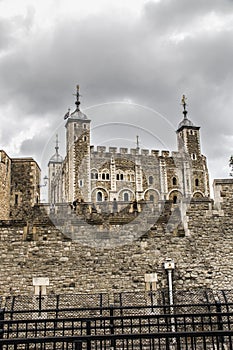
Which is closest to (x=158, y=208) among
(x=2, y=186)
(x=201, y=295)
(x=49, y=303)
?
(x=201, y=295)

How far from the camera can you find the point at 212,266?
11844 millimetres

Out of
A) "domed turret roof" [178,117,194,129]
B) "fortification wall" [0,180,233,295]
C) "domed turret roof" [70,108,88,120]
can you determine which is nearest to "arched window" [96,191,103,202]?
"domed turret roof" [70,108,88,120]

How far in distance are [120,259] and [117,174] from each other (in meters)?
38.3

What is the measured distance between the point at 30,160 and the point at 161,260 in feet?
27.2

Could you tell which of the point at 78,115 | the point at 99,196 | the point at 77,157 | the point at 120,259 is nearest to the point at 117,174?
the point at 99,196

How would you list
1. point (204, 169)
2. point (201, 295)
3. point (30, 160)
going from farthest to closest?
point (204, 169) < point (30, 160) < point (201, 295)

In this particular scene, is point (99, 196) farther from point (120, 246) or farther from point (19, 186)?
point (120, 246)

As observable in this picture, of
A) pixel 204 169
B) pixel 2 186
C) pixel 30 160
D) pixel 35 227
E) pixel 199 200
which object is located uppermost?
pixel 204 169

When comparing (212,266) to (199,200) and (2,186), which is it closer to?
(199,200)

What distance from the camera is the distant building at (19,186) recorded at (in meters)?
17.3

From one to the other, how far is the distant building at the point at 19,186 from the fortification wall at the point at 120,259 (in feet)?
18.7

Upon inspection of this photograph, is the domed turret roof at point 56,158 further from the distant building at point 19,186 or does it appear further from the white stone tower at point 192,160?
the distant building at point 19,186

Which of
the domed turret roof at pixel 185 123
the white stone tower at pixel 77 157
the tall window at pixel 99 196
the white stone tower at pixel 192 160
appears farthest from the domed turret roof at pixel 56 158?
the domed turret roof at pixel 185 123

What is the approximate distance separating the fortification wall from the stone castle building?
3367 centimetres
